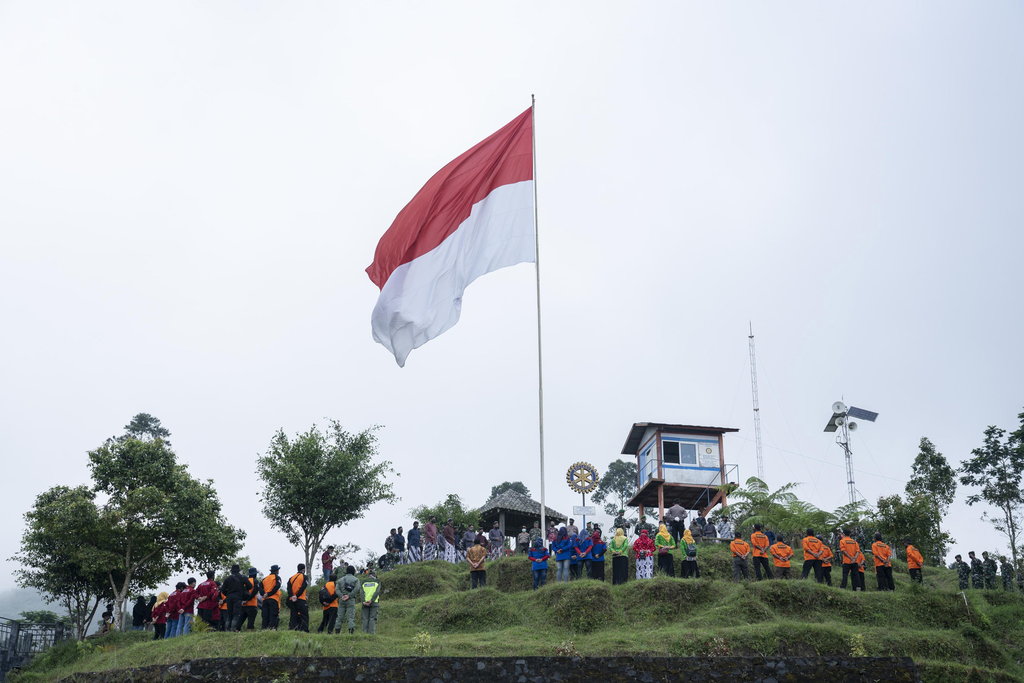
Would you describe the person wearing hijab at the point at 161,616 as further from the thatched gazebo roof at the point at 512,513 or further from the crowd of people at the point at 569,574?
the thatched gazebo roof at the point at 512,513

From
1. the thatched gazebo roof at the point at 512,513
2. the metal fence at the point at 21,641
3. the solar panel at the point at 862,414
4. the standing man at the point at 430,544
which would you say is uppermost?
the solar panel at the point at 862,414

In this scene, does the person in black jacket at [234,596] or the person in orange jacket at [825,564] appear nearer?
the person in black jacket at [234,596]

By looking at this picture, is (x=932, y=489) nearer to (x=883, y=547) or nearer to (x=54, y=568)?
Answer: (x=883, y=547)

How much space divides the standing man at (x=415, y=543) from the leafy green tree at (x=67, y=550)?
10.8 meters

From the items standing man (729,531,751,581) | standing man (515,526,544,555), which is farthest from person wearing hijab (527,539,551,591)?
standing man (515,526,544,555)

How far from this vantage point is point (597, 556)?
23219 millimetres

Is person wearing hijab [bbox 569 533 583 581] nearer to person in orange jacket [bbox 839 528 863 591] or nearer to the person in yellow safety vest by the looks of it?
the person in yellow safety vest

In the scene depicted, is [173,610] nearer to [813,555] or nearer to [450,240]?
[450,240]

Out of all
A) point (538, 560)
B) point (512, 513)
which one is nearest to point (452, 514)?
point (512, 513)

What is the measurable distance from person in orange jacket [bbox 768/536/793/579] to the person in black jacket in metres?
13.4

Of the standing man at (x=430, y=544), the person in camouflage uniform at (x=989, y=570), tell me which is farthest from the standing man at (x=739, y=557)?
the standing man at (x=430, y=544)

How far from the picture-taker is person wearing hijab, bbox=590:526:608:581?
76.1ft

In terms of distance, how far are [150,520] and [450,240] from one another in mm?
14209

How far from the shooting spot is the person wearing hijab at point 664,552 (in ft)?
77.5
